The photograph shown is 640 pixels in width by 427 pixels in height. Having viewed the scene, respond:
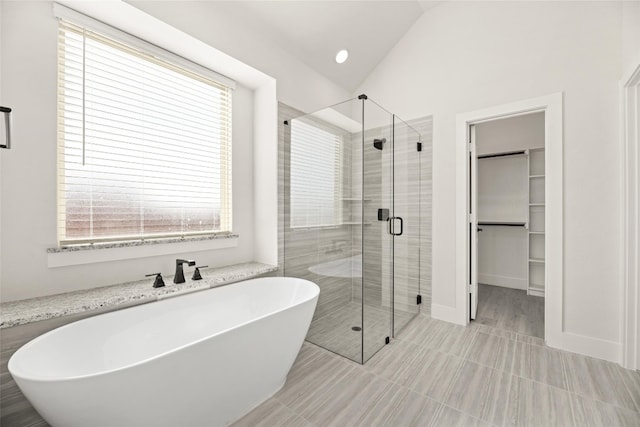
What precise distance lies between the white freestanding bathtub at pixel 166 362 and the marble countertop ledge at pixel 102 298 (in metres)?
0.06

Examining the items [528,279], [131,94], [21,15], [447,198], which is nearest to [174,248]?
[131,94]

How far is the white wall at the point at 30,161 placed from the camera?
1.50 metres

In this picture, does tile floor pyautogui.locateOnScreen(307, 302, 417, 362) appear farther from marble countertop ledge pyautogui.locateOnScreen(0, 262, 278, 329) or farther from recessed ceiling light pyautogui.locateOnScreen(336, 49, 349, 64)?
recessed ceiling light pyautogui.locateOnScreen(336, 49, 349, 64)

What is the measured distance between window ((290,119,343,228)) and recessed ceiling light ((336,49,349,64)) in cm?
98

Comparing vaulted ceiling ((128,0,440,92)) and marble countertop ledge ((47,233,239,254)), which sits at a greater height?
vaulted ceiling ((128,0,440,92))

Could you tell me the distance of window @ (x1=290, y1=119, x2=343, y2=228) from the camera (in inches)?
97.0

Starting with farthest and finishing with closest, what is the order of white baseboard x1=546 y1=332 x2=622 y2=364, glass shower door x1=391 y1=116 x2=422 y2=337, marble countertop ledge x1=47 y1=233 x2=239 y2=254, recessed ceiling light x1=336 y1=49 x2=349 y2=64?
recessed ceiling light x1=336 y1=49 x2=349 y2=64 → glass shower door x1=391 y1=116 x2=422 y2=337 → white baseboard x1=546 y1=332 x2=622 y2=364 → marble countertop ledge x1=47 y1=233 x2=239 y2=254

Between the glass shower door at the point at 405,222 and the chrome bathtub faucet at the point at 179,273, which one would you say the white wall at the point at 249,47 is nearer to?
the glass shower door at the point at 405,222

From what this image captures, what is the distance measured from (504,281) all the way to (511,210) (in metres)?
1.05

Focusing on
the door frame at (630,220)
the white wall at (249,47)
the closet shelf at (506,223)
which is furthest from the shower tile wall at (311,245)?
the closet shelf at (506,223)

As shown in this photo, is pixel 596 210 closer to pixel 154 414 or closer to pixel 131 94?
pixel 154 414

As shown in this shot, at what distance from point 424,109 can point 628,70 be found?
4.87 ft

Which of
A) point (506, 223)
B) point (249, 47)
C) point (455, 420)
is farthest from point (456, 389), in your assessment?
point (249, 47)

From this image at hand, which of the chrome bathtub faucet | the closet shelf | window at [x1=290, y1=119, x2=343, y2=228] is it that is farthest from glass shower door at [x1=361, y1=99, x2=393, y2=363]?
the closet shelf
